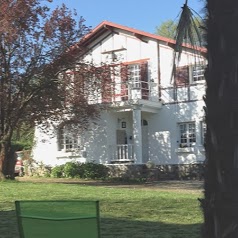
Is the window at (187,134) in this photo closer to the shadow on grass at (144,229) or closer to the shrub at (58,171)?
the shrub at (58,171)

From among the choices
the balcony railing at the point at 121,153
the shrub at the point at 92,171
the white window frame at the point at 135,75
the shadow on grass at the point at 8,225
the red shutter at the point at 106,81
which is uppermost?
the white window frame at the point at 135,75

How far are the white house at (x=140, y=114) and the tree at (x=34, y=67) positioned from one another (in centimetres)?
339

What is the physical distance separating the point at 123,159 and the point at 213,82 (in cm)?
2266

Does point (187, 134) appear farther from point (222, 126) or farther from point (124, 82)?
point (222, 126)

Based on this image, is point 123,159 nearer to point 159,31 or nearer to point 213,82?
point 213,82

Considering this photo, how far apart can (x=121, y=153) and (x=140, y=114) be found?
2418mm

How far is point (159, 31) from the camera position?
51344 millimetres

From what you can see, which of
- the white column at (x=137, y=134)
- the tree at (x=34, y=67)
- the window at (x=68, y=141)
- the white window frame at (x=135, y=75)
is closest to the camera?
the tree at (x=34, y=67)

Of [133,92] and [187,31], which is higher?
[133,92]

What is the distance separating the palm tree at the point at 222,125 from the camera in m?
2.89

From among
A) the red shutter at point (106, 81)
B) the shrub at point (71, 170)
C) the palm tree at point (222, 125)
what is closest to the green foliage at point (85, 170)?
the shrub at point (71, 170)

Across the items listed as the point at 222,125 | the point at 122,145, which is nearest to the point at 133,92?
the point at 122,145

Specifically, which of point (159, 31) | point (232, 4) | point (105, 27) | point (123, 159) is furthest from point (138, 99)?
point (159, 31)

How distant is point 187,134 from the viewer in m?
25.1
